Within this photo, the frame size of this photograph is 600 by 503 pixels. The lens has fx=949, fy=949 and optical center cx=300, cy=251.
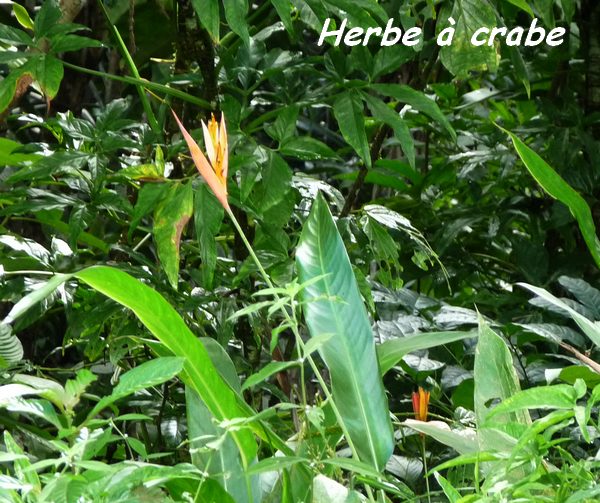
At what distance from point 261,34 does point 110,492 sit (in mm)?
866

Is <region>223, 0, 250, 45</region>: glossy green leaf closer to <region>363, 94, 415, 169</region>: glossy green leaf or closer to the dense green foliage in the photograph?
the dense green foliage

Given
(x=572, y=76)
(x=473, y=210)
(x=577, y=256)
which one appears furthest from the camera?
(x=572, y=76)

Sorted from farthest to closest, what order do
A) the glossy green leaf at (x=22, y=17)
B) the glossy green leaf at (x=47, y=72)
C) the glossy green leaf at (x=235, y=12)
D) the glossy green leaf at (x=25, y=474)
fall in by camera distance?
1. the glossy green leaf at (x=22, y=17)
2. the glossy green leaf at (x=47, y=72)
3. the glossy green leaf at (x=235, y=12)
4. the glossy green leaf at (x=25, y=474)

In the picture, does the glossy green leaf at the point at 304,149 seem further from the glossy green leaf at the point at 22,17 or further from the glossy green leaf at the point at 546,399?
the glossy green leaf at the point at 546,399

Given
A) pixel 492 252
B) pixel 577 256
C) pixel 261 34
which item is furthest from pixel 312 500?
pixel 492 252

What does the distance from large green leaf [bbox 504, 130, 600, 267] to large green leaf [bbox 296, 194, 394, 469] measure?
26 centimetres

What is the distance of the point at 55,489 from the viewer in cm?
52

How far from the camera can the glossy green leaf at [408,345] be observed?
0.78m

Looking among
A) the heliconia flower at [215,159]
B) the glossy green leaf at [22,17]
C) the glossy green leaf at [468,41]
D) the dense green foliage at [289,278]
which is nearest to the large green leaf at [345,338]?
the dense green foliage at [289,278]

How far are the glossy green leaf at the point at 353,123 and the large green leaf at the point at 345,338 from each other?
0.80 ft

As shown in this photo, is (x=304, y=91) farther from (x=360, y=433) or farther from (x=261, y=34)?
(x=360, y=433)

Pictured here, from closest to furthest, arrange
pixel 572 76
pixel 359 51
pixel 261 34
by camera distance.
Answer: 1. pixel 359 51
2. pixel 261 34
3. pixel 572 76

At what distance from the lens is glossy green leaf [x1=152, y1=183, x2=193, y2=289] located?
3.22ft

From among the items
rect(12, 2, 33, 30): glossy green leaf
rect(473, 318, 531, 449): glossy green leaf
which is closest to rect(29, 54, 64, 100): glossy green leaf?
rect(12, 2, 33, 30): glossy green leaf
